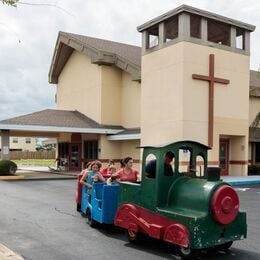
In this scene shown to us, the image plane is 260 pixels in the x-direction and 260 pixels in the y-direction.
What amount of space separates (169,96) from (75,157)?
12.2 meters

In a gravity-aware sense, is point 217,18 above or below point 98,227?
above

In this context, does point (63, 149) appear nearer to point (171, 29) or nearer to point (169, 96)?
point (169, 96)

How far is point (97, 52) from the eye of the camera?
31.3 metres

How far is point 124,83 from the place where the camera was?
107 feet

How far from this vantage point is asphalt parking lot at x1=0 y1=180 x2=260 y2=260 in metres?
7.73

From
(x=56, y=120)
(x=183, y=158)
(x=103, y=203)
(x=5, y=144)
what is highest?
(x=56, y=120)

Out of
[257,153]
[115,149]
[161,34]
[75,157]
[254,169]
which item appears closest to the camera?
[161,34]

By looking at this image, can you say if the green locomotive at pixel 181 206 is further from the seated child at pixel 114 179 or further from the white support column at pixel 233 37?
the white support column at pixel 233 37

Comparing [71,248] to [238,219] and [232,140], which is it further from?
[232,140]

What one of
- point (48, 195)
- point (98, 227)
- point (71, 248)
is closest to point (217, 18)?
point (48, 195)

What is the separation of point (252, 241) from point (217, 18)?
19.1 m

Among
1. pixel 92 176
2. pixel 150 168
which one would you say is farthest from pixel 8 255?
pixel 92 176

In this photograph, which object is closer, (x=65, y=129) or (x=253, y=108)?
(x=65, y=129)

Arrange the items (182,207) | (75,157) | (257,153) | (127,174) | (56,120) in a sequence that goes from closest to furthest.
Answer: (182,207) → (127,174) → (56,120) → (257,153) → (75,157)
